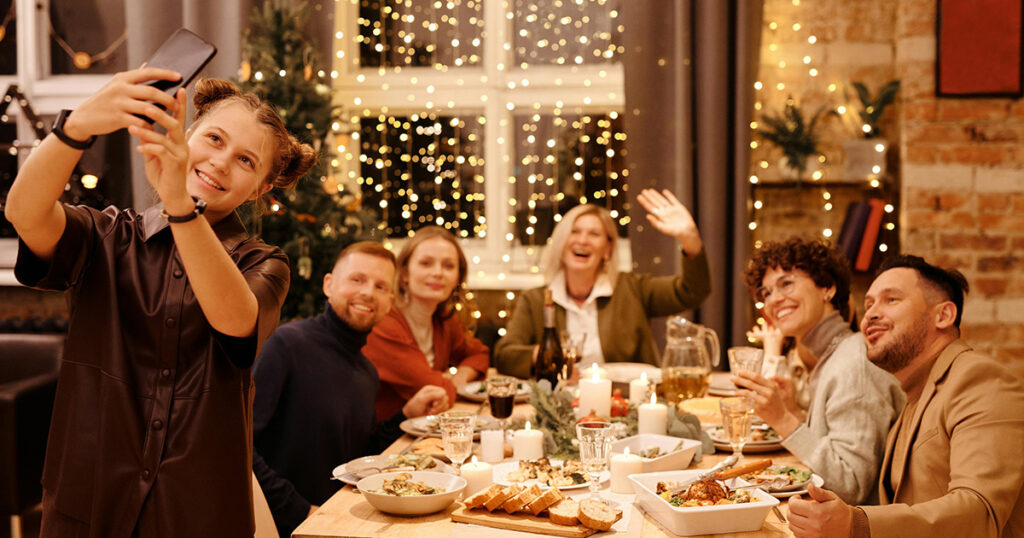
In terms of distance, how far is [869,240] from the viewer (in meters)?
3.91

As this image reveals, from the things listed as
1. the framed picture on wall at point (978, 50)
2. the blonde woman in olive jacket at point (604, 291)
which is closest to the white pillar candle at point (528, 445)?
the blonde woman in olive jacket at point (604, 291)

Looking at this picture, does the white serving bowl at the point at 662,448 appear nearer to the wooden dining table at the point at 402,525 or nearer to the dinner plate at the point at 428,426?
the wooden dining table at the point at 402,525

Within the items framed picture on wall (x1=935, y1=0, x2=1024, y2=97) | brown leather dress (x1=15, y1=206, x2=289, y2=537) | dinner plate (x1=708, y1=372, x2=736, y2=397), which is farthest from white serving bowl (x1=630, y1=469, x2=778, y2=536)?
framed picture on wall (x1=935, y1=0, x2=1024, y2=97)

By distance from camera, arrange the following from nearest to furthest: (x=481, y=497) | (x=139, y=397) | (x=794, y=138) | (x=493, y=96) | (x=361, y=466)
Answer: (x=139, y=397) < (x=481, y=497) < (x=361, y=466) < (x=794, y=138) < (x=493, y=96)

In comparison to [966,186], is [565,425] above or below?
below

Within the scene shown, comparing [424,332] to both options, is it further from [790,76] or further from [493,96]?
[790,76]

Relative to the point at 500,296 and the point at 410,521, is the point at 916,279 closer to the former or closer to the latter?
the point at 410,521

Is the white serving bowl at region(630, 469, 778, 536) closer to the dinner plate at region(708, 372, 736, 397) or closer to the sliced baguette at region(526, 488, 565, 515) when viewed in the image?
the sliced baguette at region(526, 488, 565, 515)

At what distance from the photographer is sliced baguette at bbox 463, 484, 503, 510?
156cm

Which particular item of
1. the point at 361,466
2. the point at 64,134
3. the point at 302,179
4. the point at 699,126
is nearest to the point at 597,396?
the point at 361,466

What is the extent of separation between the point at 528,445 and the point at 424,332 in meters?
1.28

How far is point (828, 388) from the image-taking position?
1.93 metres

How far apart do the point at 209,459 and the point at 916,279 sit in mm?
1393

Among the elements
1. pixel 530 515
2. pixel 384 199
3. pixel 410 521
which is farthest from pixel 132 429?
pixel 384 199
